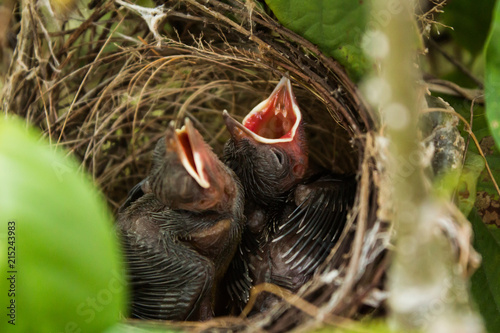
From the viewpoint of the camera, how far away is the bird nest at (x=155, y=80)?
3.46 ft

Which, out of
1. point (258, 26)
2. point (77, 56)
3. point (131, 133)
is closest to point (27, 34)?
point (77, 56)

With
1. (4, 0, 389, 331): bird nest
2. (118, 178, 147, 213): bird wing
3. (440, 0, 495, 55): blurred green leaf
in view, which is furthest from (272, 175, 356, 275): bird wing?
(440, 0, 495, 55): blurred green leaf

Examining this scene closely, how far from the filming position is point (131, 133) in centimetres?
138

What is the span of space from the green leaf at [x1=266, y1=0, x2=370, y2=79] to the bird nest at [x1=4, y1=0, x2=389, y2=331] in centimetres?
2

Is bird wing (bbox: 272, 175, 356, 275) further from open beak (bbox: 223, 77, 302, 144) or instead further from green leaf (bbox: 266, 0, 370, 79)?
green leaf (bbox: 266, 0, 370, 79)

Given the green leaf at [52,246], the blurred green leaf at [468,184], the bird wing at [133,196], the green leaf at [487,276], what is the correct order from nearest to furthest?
the green leaf at [52,246], the blurred green leaf at [468,184], the green leaf at [487,276], the bird wing at [133,196]

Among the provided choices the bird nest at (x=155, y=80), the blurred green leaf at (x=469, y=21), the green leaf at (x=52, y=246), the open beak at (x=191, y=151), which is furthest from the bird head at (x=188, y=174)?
the blurred green leaf at (x=469, y=21)

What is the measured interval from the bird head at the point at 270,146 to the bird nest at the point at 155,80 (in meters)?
0.08

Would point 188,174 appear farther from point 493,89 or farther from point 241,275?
point 493,89

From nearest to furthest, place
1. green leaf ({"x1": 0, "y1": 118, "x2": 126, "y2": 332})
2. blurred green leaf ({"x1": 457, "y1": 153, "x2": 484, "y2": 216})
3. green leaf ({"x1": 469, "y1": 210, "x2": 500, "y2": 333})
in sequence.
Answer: green leaf ({"x1": 0, "y1": 118, "x2": 126, "y2": 332}) < blurred green leaf ({"x1": 457, "y1": 153, "x2": 484, "y2": 216}) < green leaf ({"x1": 469, "y1": 210, "x2": 500, "y2": 333})

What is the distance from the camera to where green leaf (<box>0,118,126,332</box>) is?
20.3 inches

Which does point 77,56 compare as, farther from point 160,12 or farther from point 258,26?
point 258,26

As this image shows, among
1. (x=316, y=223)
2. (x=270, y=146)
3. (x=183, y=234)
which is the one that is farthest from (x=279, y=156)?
(x=183, y=234)

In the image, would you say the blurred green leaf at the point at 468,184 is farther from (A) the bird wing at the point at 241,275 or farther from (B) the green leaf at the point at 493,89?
(A) the bird wing at the point at 241,275
